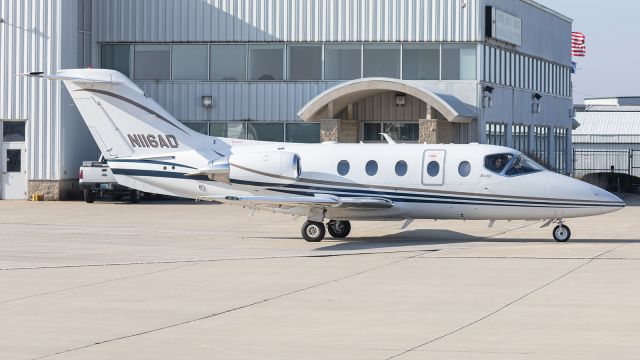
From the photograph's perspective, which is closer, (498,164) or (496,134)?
(498,164)

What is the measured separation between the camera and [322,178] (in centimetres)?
2684

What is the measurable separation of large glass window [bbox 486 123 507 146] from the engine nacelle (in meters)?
19.8

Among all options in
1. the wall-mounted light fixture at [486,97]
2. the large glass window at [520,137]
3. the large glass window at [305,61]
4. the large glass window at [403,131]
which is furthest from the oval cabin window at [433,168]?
the large glass window at [520,137]

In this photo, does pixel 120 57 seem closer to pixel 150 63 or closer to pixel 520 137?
pixel 150 63

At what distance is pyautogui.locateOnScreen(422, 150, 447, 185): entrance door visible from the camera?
26.2 meters

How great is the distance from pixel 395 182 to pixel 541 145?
95.2 ft

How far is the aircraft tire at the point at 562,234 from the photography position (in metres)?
26.2

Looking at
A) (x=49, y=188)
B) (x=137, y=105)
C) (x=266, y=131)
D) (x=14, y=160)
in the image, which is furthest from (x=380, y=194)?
(x=14, y=160)

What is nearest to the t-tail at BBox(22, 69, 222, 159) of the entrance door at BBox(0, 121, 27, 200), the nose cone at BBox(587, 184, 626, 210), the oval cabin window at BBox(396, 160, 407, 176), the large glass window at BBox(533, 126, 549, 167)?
the oval cabin window at BBox(396, 160, 407, 176)

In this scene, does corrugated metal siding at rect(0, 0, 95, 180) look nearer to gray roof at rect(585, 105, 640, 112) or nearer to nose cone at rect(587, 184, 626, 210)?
nose cone at rect(587, 184, 626, 210)

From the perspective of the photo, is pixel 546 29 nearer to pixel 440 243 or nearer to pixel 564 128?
pixel 564 128

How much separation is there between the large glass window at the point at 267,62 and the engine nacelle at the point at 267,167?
18584mm

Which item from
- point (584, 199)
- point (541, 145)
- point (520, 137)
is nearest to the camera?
point (584, 199)

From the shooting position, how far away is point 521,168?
26.2m
